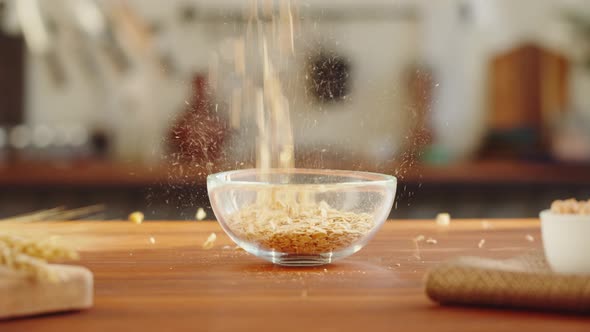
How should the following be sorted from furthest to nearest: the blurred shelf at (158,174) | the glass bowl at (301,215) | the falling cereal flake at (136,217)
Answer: the blurred shelf at (158,174) → the falling cereal flake at (136,217) → the glass bowl at (301,215)

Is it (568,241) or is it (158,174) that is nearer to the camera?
(568,241)

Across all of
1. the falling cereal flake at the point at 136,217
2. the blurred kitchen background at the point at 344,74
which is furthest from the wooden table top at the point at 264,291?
the blurred kitchen background at the point at 344,74

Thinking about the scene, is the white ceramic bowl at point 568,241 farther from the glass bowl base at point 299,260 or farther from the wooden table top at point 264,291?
the glass bowl base at point 299,260

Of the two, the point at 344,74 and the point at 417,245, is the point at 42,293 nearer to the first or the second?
the point at 417,245

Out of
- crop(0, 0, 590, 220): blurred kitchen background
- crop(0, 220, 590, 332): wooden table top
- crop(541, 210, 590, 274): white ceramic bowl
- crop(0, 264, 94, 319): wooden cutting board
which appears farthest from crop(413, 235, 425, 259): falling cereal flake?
crop(0, 0, 590, 220): blurred kitchen background

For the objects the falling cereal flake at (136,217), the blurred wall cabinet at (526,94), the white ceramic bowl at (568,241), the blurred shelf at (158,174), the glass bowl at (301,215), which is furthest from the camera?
the blurred wall cabinet at (526,94)

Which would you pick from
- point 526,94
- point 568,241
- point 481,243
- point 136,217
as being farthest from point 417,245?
point 526,94

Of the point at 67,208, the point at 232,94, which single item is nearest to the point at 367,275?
the point at 67,208
